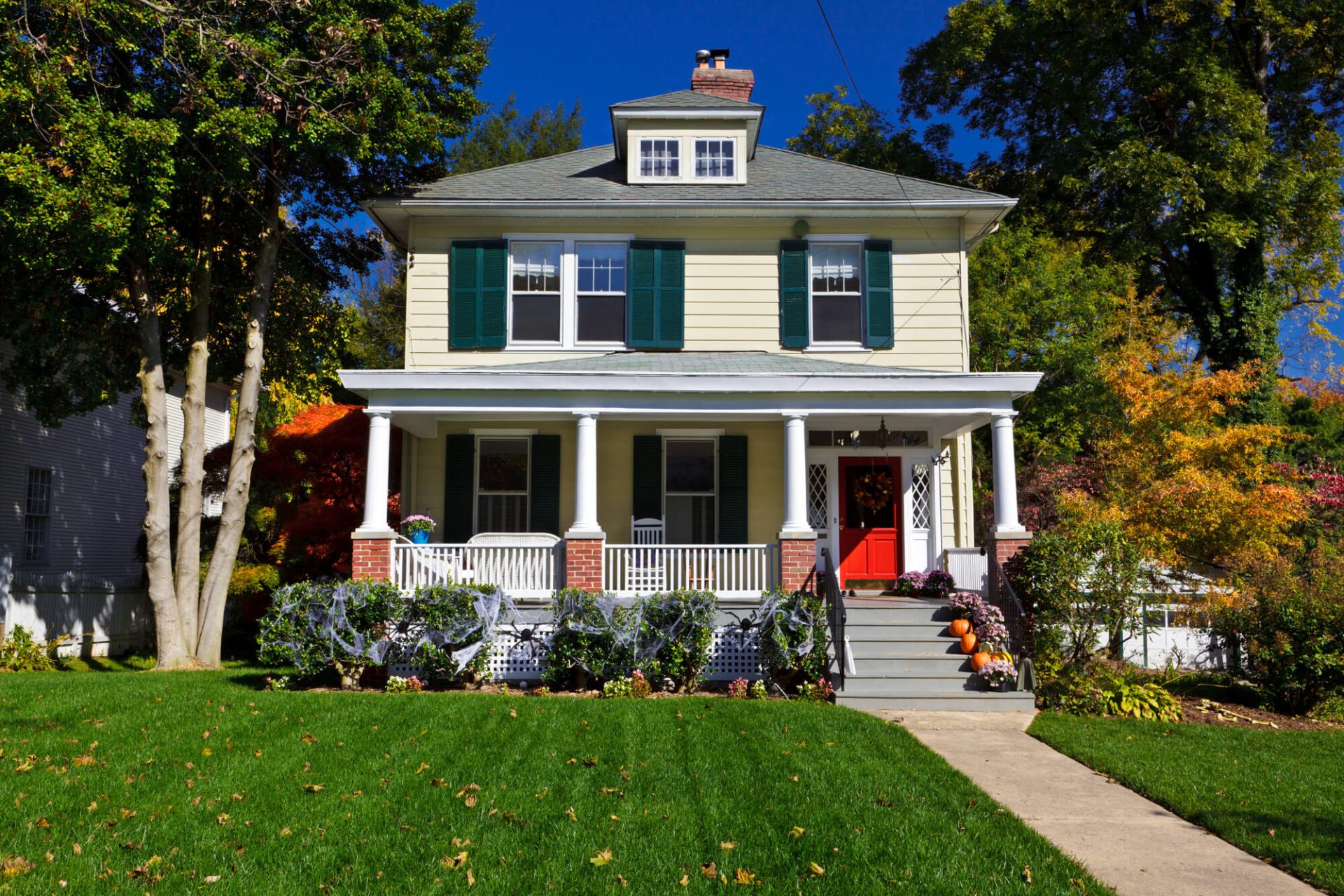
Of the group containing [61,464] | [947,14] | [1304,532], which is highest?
[947,14]

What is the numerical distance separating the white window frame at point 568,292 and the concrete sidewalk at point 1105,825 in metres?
8.19

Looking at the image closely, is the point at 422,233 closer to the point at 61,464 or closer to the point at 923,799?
the point at 61,464

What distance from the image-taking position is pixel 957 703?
10773 millimetres

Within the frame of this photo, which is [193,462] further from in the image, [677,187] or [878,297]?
[878,297]

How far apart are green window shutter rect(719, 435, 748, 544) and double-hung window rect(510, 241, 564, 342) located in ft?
10.6

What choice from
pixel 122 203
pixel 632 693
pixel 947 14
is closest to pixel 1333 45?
pixel 947 14

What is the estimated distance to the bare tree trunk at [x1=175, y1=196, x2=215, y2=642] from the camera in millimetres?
13148

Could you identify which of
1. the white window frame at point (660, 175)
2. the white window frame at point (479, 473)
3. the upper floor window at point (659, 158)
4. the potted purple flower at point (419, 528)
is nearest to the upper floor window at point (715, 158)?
the white window frame at point (660, 175)

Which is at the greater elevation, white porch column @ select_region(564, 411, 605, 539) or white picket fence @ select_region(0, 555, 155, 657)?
white porch column @ select_region(564, 411, 605, 539)

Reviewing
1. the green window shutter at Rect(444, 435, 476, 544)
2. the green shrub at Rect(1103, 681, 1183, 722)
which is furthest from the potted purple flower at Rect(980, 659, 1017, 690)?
the green window shutter at Rect(444, 435, 476, 544)

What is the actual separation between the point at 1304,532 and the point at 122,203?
2031 centimetres

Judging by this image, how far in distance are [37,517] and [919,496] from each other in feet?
51.2

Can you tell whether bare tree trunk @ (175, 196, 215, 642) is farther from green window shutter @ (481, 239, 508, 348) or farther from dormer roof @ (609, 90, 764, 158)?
dormer roof @ (609, 90, 764, 158)

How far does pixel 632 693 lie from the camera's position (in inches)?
429
